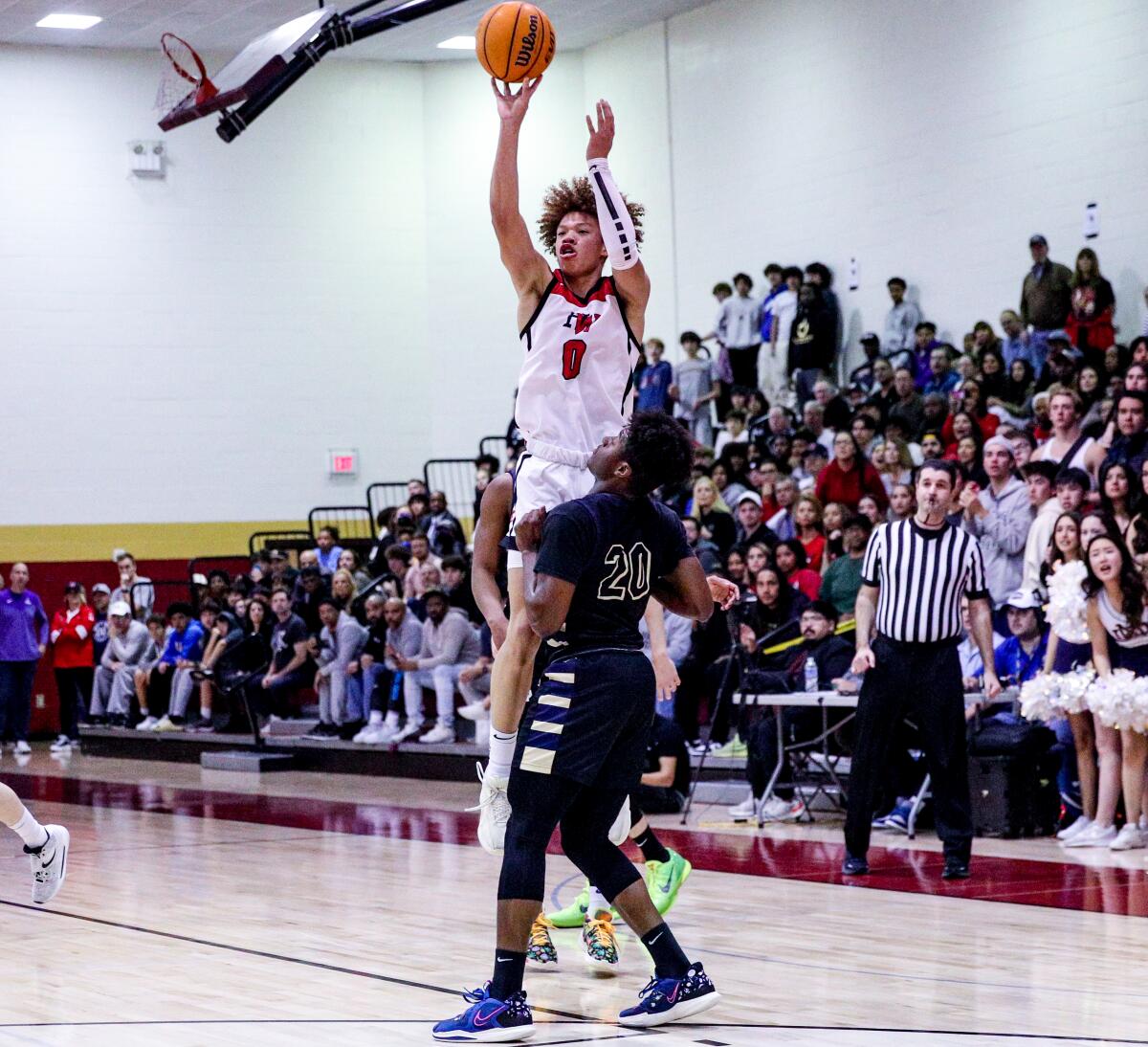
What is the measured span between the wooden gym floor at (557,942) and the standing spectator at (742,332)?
28.8 feet

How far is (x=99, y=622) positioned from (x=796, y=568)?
9.47 m

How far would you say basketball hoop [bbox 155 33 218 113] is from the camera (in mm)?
15320

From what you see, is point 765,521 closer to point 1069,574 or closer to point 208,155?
point 1069,574

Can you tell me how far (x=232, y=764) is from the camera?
1449 centimetres

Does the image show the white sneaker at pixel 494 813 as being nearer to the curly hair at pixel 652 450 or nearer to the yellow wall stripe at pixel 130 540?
the curly hair at pixel 652 450

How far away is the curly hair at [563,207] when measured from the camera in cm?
547

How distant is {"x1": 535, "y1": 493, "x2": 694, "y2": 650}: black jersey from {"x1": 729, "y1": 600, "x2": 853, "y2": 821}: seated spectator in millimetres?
5268

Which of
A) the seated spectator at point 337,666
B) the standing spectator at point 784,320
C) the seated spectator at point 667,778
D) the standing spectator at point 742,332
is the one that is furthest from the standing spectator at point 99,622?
the seated spectator at point 667,778

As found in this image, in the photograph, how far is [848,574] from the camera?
1091 centimetres

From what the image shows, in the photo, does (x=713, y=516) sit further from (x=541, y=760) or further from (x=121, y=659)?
(x=541, y=760)

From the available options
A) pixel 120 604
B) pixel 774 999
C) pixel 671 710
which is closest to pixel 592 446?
pixel 774 999

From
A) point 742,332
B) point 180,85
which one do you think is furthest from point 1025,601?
point 180,85

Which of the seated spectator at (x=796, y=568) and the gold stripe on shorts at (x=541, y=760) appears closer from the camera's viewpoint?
the gold stripe on shorts at (x=541, y=760)

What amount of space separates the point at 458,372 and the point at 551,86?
363cm
